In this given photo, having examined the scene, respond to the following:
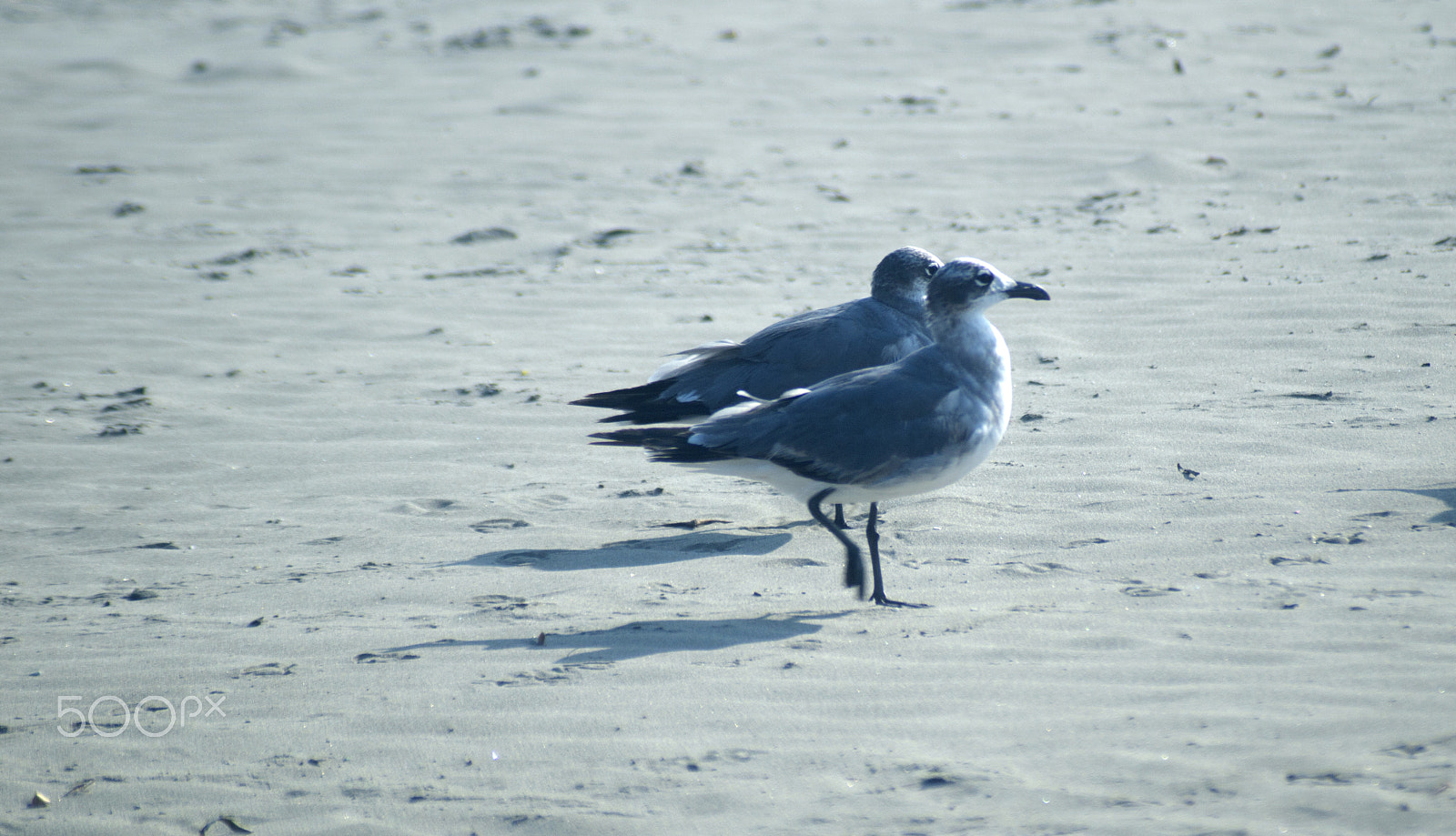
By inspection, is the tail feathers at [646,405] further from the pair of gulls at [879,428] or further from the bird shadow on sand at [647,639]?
the bird shadow on sand at [647,639]

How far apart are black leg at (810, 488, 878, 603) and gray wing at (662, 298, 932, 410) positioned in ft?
2.94

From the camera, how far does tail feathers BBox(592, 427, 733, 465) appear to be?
15.0ft

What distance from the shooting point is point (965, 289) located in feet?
15.9

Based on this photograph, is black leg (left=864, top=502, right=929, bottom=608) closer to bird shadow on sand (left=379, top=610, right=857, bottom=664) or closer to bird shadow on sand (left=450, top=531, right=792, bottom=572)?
bird shadow on sand (left=379, top=610, right=857, bottom=664)

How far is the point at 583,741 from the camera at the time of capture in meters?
3.63

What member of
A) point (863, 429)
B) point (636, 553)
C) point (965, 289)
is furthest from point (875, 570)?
point (965, 289)

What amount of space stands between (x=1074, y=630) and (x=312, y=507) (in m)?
3.25

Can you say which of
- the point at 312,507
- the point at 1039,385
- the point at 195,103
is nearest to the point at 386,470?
the point at 312,507

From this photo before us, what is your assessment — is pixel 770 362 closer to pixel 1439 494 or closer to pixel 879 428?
pixel 879 428

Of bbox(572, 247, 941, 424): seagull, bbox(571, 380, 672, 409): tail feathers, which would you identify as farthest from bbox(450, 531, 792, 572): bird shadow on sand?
bbox(571, 380, 672, 409): tail feathers

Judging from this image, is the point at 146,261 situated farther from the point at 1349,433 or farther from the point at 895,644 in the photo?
the point at 1349,433

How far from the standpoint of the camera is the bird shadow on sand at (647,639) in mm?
4148
